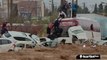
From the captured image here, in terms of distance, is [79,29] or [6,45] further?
[79,29]

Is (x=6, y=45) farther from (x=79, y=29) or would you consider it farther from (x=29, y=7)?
(x=29, y=7)

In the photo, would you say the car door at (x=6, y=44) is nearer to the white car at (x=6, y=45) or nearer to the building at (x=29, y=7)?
the white car at (x=6, y=45)

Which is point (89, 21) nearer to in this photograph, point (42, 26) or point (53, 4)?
point (42, 26)

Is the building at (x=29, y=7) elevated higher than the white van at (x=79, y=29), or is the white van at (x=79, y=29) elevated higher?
the building at (x=29, y=7)

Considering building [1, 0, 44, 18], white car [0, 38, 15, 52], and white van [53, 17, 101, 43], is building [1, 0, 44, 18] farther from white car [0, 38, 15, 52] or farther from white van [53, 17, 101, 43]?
white car [0, 38, 15, 52]

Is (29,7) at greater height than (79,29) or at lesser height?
greater

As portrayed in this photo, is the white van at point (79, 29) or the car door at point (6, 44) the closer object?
the car door at point (6, 44)

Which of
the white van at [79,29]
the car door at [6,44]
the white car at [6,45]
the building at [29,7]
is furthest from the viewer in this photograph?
the building at [29,7]

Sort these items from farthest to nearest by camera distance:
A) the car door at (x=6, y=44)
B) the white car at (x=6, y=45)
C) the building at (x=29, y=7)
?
the building at (x=29, y=7) < the car door at (x=6, y=44) < the white car at (x=6, y=45)

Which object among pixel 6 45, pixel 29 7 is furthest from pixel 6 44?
pixel 29 7

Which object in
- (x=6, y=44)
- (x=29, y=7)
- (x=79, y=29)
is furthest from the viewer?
(x=29, y=7)

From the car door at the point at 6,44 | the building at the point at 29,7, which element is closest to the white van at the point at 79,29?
the car door at the point at 6,44

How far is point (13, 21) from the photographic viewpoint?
4269cm

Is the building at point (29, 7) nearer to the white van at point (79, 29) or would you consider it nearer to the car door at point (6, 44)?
the white van at point (79, 29)
